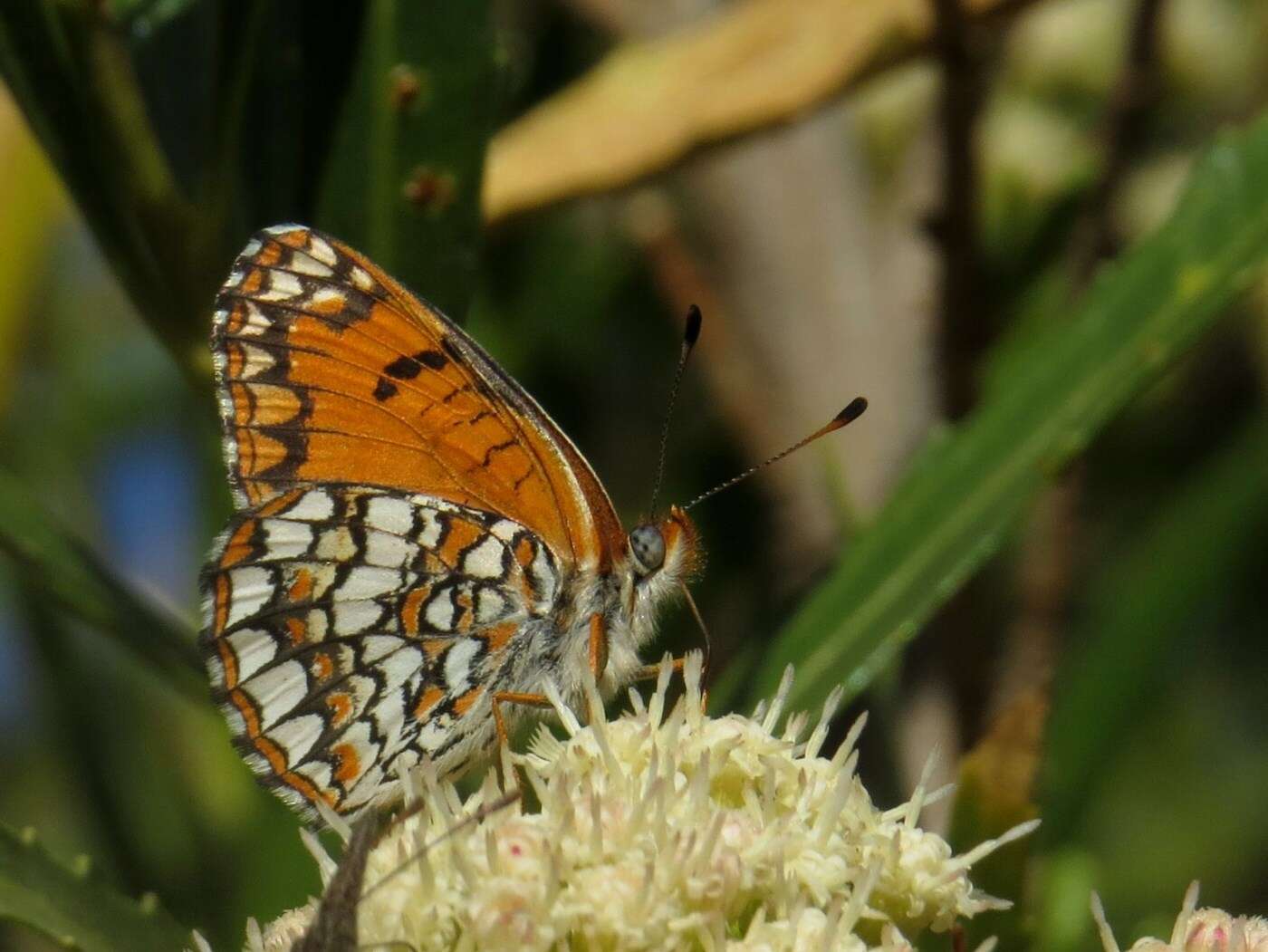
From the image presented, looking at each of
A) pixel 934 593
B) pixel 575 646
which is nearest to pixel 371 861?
pixel 575 646

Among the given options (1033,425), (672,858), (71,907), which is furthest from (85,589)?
(1033,425)

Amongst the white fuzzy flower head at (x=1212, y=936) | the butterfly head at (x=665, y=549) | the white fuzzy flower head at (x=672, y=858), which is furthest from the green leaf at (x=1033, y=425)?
the white fuzzy flower head at (x=1212, y=936)

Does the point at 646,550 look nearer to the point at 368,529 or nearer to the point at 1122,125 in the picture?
the point at 368,529

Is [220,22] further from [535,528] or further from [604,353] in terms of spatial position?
[604,353]

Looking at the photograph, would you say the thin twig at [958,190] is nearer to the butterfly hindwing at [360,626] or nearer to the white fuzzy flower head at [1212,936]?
the butterfly hindwing at [360,626]

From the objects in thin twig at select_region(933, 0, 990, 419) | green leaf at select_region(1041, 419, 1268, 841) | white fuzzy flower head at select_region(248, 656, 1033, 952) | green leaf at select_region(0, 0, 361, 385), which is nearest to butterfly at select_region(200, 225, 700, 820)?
green leaf at select_region(0, 0, 361, 385)
